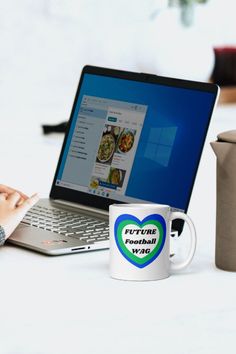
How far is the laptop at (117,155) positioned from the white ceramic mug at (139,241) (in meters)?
0.14

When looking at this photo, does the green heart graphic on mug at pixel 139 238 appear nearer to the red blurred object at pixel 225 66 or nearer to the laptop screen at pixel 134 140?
the laptop screen at pixel 134 140

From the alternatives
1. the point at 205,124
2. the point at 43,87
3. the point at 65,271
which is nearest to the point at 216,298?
the point at 65,271

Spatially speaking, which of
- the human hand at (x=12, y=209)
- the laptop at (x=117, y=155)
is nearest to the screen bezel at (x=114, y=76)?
the laptop at (x=117, y=155)

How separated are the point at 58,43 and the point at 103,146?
224cm

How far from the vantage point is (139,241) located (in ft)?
3.89

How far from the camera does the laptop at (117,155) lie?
4.54 feet

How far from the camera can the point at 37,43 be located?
12.1 ft

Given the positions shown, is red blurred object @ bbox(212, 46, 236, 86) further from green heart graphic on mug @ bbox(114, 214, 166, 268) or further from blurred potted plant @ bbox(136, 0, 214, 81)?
green heart graphic on mug @ bbox(114, 214, 166, 268)

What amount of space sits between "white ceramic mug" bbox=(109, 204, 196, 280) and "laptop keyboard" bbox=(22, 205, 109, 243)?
155mm

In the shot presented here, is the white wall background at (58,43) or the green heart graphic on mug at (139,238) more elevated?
the white wall background at (58,43)

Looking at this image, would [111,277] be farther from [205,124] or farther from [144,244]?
[205,124]

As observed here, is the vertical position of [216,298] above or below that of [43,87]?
below

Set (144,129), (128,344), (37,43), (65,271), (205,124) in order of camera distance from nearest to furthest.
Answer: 1. (128,344)
2. (65,271)
3. (205,124)
4. (144,129)
5. (37,43)

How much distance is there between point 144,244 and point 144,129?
342 mm
